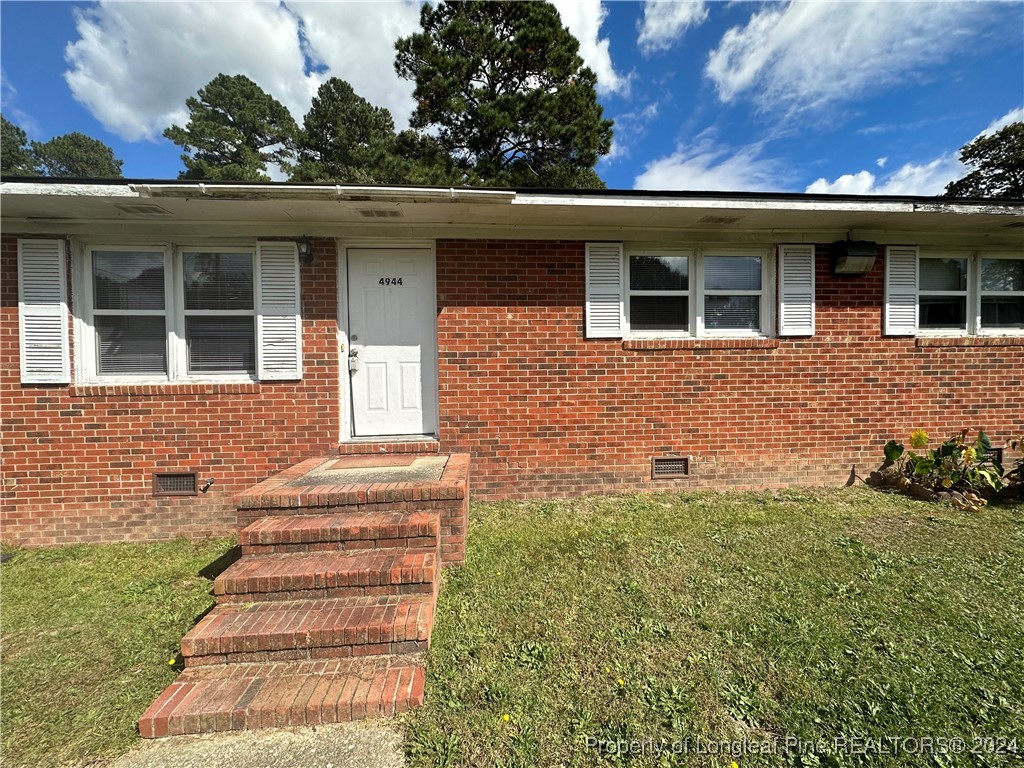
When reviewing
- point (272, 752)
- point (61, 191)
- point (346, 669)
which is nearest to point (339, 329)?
point (61, 191)

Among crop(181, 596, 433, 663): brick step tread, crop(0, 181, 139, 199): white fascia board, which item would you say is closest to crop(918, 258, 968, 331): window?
crop(181, 596, 433, 663): brick step tread

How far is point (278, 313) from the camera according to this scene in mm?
4141

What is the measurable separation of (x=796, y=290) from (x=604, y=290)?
6.96 ft

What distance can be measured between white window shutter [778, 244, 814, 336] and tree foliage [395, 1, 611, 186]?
1021 cm

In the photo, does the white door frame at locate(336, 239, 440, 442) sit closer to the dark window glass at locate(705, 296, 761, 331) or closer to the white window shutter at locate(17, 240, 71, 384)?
the white window shutter at locate(17, 240, 71, 384)

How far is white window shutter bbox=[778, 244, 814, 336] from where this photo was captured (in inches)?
180

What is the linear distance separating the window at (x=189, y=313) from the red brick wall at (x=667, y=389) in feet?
5.20

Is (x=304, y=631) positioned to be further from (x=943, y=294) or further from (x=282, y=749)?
(x=943, y=294)

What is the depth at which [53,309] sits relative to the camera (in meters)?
3.91

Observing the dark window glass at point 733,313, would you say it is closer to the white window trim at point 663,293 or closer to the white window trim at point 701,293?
the white window trim at point 701,293

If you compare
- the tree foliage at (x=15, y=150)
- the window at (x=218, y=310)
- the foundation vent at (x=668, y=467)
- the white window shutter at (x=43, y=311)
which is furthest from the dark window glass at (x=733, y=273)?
the tree foliage at (x=15, y=150)

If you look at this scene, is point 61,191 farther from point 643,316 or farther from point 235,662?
point 643,316

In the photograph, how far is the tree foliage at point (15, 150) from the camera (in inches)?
1267

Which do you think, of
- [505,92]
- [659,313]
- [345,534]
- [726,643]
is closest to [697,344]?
[659,313]
